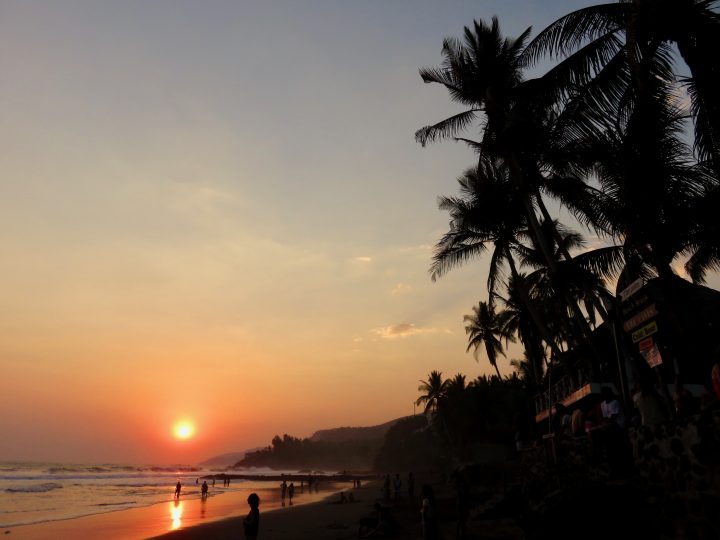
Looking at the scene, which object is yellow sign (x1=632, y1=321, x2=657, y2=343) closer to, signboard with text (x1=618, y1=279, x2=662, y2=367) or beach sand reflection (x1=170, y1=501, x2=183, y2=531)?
signboard with text (x1=618, y1=279, x2=662, y2=367)

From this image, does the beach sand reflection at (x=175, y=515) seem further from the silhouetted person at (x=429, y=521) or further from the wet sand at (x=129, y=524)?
the silhouetted person at (x=429, y=521)

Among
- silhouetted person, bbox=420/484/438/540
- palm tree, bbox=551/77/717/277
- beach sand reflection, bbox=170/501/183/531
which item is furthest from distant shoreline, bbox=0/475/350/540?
palm tree, bbox=551/77/717/277

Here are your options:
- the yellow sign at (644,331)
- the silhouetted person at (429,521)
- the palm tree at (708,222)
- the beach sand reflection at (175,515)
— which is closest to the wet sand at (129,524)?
the beach sand reflection at (175,515)

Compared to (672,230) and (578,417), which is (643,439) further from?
(672,230)

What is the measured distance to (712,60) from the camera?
8.00 meters

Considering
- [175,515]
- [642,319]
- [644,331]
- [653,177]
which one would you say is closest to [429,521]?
[644,331]

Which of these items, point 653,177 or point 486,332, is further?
point 486,332

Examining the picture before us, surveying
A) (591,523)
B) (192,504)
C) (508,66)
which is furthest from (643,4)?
(192,504)

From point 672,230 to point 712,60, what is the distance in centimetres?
430

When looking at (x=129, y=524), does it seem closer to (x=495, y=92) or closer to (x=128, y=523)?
(x=128, y=523)

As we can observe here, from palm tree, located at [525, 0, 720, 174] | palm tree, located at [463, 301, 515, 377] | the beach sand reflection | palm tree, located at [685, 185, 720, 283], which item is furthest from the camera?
palm tree, located at [463, 301, 515, 377]

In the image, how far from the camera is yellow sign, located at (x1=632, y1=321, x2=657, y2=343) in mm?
9445

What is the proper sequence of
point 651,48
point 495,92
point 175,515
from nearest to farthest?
1. point 651,48
2. point 495,92
3. point 175,515

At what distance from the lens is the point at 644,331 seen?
387 inches
